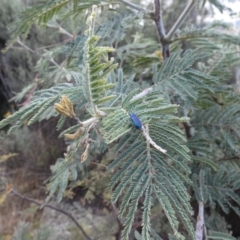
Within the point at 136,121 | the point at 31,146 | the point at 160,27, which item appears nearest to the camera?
the point at 136,121

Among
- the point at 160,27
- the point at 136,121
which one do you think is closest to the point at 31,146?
the point at 160,27

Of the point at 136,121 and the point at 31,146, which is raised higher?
the point at 31,146

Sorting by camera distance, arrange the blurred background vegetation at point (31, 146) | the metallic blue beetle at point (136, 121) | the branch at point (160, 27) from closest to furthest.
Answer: the metallic blue beetle at point (136, 121), the branch at point (160, 27), the blurred background vegetation at point (31, 146)

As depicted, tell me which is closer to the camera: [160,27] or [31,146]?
[160,27]

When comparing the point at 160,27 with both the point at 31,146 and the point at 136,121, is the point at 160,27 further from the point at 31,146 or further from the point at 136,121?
the point at 31,146

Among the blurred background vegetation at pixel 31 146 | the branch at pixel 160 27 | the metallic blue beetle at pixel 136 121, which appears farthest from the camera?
the blurred background vegetation at pixel 31 146

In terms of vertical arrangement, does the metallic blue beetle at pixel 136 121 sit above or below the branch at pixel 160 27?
below

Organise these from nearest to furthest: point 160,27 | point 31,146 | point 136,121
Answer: point 136,121 < point 160,27 < point 31,146

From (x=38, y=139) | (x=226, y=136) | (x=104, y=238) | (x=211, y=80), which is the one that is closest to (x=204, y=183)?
(x=226, y=136)

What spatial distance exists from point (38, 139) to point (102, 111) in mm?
2489

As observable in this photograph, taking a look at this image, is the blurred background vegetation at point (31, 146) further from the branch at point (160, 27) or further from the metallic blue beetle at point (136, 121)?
the metallic blue beetle at point (136, 121)

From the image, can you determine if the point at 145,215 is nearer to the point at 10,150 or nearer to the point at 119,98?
the point at 119,98

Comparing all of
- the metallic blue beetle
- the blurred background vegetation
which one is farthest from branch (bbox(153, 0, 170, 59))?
the blurred background vegetation

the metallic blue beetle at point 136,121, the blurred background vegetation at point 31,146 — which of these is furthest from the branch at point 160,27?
the blurred background vegetation at point 31,146
